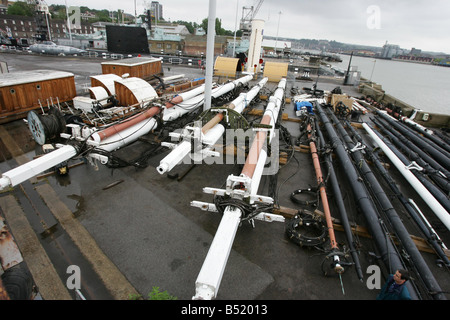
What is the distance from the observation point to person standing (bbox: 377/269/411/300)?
3.73 meters

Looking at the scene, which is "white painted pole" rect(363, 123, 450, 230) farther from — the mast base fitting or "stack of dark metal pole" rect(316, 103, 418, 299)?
the mast base fitting

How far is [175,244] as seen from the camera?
5.78m

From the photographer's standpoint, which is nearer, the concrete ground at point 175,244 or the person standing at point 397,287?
the person standing at point 397,287

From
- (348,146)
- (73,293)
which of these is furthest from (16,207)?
(348,146)

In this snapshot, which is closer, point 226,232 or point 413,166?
point 226,232

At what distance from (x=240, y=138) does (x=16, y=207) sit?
23.7ft

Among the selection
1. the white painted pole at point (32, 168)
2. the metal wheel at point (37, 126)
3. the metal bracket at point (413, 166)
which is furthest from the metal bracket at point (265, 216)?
the metal wheel at point (37, 126)

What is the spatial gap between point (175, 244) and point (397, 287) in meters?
4.43

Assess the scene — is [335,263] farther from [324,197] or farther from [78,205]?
[78,205]

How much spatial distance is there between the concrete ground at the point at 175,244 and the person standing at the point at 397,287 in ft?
3.03

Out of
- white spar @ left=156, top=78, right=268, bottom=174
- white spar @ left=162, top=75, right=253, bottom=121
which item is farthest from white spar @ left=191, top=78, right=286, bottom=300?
white spar @ left=162, top=75, right=253, bottom=121

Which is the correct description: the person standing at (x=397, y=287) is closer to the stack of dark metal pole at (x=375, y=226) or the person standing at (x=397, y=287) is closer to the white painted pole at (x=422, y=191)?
the stack of dark metal pole at (x=375, y=226)

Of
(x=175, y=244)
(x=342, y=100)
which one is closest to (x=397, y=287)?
(x=175, y=244)

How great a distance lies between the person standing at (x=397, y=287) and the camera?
3727 millimetres
